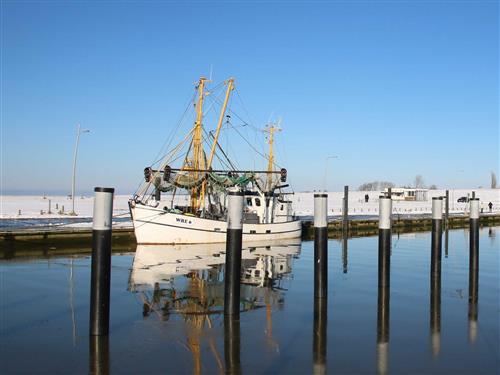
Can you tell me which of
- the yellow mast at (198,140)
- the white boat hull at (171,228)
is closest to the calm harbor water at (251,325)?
the white boat hull at (171,228)

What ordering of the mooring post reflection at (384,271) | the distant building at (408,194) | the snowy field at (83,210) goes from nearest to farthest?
the mooring post reflection at (384,271), the snowy field at (83,210), the distant building at (408,194)

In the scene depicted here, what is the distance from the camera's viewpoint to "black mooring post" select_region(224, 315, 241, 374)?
7.58 m

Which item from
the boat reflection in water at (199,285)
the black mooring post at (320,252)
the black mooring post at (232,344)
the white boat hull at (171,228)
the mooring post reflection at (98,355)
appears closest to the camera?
the mooring post reflection at (98,355)

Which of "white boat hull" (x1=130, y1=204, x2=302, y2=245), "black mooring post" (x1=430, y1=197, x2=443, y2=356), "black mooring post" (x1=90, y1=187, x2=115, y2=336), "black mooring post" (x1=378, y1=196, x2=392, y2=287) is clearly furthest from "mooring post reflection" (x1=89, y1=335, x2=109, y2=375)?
"white boat hull" (x1=130, y1=204, x2=302, y2=245)

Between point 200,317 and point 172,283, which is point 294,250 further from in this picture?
point 200,317

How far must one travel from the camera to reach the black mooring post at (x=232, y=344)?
7.58 metres

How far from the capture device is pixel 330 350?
8.48m

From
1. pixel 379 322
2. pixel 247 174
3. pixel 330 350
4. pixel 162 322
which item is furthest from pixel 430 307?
pixel 247 174

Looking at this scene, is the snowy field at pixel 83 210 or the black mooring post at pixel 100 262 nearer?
the black mooring post at pixel 100 262

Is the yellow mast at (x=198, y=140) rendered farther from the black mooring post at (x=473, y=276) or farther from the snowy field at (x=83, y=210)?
the black mooring post at (x=473, y=276)

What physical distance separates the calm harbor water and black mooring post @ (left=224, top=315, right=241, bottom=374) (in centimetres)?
3

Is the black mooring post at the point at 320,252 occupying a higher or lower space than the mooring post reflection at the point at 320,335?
higher

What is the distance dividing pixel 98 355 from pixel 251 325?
3.09 metres

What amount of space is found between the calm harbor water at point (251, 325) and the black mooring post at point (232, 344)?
33 millimetres
